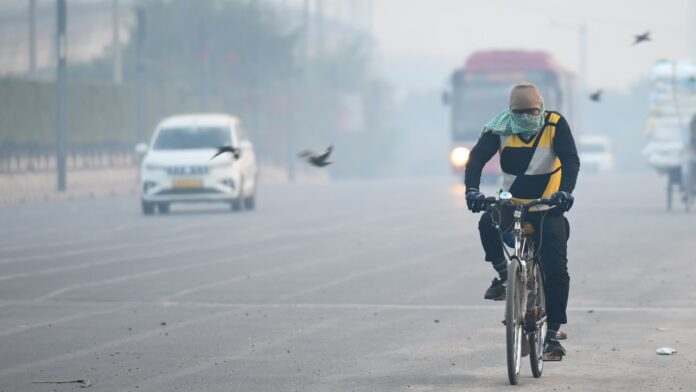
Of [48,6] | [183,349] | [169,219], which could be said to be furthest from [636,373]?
[48,6]

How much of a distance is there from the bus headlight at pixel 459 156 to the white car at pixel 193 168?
602 inches

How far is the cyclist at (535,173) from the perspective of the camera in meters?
10.3

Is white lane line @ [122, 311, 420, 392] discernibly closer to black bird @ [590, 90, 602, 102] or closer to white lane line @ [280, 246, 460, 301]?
white lane line @ [280, 246, 460, 301]

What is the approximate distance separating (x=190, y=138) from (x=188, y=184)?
1960mm

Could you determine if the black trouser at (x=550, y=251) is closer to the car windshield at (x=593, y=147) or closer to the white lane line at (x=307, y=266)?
the white lane line at (x=307, y=266)

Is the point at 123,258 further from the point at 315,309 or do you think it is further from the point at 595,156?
the point at 595,156

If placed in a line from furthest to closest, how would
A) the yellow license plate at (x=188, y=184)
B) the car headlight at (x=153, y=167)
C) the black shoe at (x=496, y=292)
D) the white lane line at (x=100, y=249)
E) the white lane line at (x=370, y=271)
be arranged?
the car headlight at (x=153, y=167) < the yellow license plate at (x=188, y=184) < the white lane line at (x=100, y=249) < the white lane line at (x=370, y=271) < the black shoe at (x=496, y=292)

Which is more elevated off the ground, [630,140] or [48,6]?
[48,6]

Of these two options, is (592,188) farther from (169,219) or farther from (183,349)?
(183,349)

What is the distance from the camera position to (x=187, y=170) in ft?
112

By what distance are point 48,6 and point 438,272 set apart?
3666 inches

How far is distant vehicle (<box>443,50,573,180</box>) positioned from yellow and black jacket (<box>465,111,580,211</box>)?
38841 millimetres

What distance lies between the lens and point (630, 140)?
141125 mm

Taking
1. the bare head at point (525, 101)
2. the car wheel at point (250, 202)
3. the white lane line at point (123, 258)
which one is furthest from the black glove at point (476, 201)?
the car wheel at point (250, 202)
